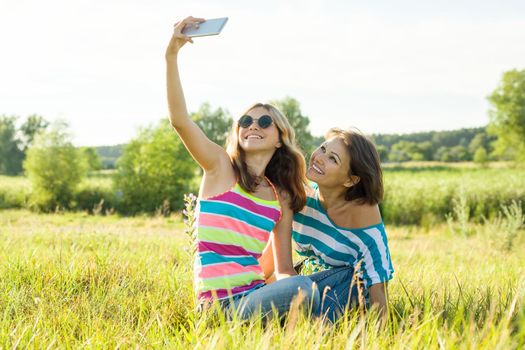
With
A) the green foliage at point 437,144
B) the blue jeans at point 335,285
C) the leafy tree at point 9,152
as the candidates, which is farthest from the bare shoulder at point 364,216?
the green foliage at point 437,144

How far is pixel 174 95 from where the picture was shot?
2869mm

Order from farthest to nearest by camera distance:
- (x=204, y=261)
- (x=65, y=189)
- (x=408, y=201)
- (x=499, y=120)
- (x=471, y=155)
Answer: (x=471, y=155), (x=499, y=120), (x=65, y=189), (x=408, y=201), (x=204, y=261)

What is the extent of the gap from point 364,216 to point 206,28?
1617 millimetres

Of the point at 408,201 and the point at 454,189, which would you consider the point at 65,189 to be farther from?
the point at 454,189

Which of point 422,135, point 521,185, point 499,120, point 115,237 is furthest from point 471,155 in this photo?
point 115,237

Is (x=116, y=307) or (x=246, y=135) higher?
(x=246, y=135)

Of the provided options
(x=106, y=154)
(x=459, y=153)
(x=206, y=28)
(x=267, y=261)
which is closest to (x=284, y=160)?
(x=267, y=261)

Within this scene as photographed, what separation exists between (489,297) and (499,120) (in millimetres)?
48302

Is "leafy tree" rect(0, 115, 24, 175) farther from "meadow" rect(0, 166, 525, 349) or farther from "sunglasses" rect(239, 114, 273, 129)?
"sunglasses" rect(239, 114, 273, 129)

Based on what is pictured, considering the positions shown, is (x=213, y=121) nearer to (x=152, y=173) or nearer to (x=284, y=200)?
(x=152, y=173)

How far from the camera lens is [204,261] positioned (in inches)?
119

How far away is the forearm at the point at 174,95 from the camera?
286 centimetres

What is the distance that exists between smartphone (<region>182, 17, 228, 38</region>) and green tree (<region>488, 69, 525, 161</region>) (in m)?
46.8

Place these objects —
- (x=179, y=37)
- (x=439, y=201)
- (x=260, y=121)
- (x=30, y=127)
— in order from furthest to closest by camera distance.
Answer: (x=30, y=127) < (x=439, y=201) < (x=260, y=121) < (x=179, y=37)
